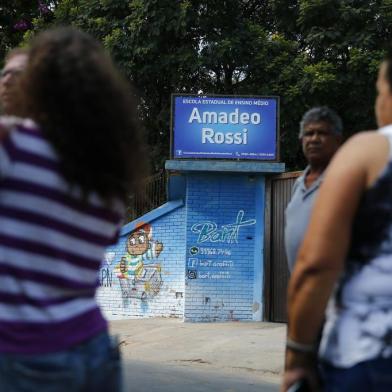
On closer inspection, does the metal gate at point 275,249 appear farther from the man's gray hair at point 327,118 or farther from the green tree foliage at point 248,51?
the man's gray hair at point 327,118

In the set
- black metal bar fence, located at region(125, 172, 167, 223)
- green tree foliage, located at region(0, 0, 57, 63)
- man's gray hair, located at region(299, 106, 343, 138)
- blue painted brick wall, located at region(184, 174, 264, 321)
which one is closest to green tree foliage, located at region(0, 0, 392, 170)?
green tree foliage, located at region(0, 0, 57, 63)

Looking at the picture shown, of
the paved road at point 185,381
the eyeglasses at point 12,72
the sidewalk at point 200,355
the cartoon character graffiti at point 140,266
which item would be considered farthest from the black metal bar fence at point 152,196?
the eyeglasses at point 12,72

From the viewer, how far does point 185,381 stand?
23.3 feet

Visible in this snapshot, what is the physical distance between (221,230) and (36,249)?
1037 cm

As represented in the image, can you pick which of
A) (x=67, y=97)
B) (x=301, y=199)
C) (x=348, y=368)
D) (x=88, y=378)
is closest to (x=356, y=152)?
(x=348, y=368)

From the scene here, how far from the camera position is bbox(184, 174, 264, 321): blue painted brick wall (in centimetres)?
1199

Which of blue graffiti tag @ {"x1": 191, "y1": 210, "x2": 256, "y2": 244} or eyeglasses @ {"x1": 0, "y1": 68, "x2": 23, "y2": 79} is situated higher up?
eyeglasses @ {"x1": 0, "y1": 68, "x2": 23, "y2": 79}

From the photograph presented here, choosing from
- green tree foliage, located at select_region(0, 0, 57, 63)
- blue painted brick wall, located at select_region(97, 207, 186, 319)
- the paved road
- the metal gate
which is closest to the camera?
the paved road

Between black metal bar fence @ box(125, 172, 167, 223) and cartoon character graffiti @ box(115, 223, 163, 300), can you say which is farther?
black metal bar fence @ box(125, 172, 167, 223)

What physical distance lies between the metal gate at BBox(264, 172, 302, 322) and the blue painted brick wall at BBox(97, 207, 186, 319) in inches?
55.0

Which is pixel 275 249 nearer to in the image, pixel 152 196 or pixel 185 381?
pixel 152 196

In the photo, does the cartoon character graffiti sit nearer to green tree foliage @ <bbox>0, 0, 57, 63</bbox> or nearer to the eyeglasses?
green tree foliage @ <bbox>0, 0, 57, 63</bbox>

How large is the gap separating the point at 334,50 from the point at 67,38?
15.4 meters

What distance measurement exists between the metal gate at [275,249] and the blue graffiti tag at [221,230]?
14.0 inches
